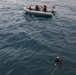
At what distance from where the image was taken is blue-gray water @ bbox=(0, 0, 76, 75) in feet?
65.0

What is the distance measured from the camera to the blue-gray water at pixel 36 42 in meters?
19.8

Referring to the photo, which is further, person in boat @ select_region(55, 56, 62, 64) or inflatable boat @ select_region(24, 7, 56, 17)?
inflatable boat @ select_region(24, 7, 56, 17)

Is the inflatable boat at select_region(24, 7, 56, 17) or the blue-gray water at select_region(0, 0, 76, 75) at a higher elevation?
the inflatable boat at select_region(24, 7, 56, 17)

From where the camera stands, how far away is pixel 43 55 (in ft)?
72.5

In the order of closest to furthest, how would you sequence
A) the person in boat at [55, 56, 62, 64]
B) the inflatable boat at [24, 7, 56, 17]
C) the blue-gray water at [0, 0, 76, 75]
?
the blue-gray water at [0, 0, 76, 75] < the person in boat at [55, 56, 62, 64] < the inflatable boat at [24, 7, 56, 17]

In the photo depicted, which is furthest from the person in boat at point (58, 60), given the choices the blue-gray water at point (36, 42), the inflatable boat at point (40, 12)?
the inflatable boat at point (40, 12)

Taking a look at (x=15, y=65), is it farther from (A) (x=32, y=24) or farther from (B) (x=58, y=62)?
(A) (x=32, y=24)

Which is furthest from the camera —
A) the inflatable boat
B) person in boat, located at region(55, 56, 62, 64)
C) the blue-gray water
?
the inflatable boat

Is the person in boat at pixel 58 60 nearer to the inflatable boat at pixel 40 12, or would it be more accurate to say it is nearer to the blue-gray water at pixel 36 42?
the blue-gray water at pixel 36 42

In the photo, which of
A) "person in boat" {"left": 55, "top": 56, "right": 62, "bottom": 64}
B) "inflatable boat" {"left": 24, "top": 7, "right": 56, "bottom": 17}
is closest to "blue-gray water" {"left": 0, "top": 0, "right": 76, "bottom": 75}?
"person in boat" {"left": 55, "top": 56, "right": 62, "bottom": 64}

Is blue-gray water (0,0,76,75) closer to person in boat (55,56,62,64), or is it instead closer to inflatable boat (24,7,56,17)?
person in boat (55,56,62,64)

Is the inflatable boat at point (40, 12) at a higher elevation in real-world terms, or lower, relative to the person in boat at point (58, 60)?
higher

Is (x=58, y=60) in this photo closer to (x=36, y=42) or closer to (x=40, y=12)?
(x=36, y=42)

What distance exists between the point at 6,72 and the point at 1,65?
1.55m
